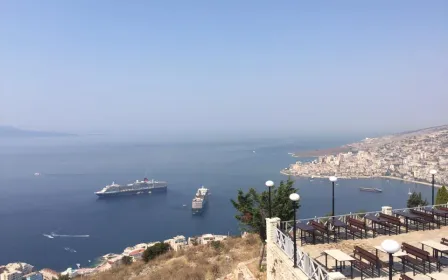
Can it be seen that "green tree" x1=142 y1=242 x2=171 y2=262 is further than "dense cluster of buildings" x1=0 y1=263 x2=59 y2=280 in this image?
No

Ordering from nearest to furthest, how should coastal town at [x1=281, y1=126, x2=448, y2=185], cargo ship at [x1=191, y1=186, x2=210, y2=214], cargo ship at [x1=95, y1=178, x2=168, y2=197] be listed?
cargo ship at [x1=191, y1=186, x2=210, y2=214]
coastal town at [x1=281, y1=126, x2=448, y2=185]
cargo ship at [x1=95, y1=178, x2=168, y2=197]

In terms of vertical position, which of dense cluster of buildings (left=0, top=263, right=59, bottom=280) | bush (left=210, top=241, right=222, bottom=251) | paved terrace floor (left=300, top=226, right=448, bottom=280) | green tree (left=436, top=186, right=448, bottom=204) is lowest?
dense cluster of buildings (left=0, top=263, right=59, bottom=280)

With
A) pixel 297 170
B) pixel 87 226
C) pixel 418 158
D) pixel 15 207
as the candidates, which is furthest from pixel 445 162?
pixel 15 207

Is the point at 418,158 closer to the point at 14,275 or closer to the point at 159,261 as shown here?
the point at 159,261

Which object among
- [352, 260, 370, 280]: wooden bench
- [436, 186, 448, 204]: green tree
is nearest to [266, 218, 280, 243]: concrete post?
[352, 260, 370, 280]: wooden bench

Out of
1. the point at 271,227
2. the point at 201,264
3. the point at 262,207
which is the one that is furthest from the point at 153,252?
the point at 271,227

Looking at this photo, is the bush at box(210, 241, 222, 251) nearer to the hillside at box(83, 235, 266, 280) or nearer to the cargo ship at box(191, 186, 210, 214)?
the hillside at box(83, 235, 266, 280)

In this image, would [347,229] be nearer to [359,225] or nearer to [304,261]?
[359,225]
